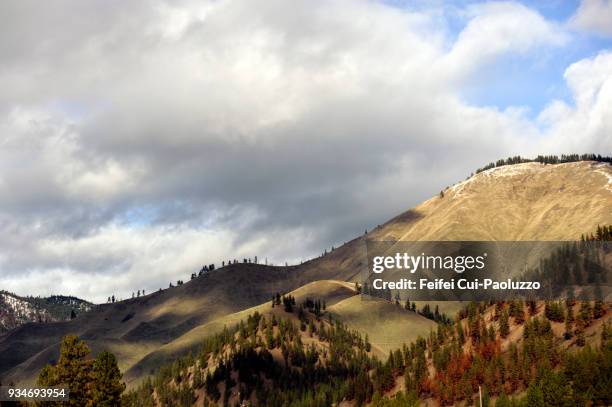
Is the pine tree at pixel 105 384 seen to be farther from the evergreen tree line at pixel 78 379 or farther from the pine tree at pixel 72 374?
the pine tree at pixel 72 374

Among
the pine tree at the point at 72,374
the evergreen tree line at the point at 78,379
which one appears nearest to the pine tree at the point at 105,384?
the evergreen tree line at the point at 78,379

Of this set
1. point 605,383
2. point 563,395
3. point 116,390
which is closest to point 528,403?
point 563,395

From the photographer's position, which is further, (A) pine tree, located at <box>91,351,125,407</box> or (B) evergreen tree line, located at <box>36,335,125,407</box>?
(A) pine tree, located at <box>91,351,125,407</box>

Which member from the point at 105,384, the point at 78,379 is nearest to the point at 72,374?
the point at 78,379

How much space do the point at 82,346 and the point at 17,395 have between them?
1235 cm

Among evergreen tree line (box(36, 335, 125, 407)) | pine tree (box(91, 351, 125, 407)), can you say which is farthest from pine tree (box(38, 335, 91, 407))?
pine tree (box(91, 351, 125, 407))

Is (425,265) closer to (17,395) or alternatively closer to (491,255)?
(491,255)

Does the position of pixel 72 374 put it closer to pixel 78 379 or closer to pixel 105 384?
pixel 78 379

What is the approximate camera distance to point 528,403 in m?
179

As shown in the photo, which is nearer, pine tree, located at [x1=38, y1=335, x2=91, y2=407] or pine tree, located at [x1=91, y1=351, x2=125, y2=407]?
pine tree, located at [x1=38, y1=335, x2=91, y2=407]

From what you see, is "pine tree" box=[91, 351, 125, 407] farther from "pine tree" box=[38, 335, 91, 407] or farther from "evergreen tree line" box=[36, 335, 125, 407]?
"pine tree" box=[38, 335, 91, 407]

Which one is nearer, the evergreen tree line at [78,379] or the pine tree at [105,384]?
the evergreen tree line at [78,379]

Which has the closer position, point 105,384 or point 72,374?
point 72,374

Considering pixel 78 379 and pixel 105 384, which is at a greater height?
pixel 78 379
